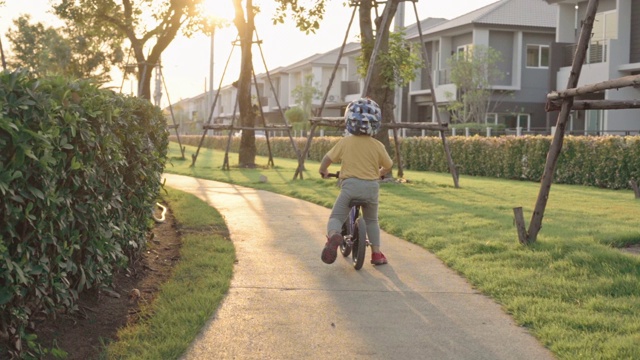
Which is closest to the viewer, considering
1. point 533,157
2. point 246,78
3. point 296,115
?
point 533,157

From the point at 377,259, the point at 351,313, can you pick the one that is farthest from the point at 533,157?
the point at 351,313

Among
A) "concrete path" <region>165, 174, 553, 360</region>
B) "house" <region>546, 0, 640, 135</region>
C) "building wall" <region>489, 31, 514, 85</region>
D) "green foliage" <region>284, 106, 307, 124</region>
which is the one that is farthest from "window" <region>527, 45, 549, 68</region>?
"concrete path" <region>165, 174, 553, 360</region>

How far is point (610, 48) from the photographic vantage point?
3138cm

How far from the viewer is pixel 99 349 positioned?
527cm

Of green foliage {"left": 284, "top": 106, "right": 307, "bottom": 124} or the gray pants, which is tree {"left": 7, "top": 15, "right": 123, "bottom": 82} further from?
the gray pants

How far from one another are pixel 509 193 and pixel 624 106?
908 centimetres

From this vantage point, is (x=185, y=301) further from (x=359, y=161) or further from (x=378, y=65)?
(x=378, y=65)

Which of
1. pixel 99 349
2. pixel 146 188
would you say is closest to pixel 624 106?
pixel 146 188

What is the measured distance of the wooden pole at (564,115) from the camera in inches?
336

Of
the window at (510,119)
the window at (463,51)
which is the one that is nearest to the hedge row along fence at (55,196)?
the window at (463,51)

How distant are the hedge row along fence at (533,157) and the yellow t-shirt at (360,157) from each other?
38.2ft

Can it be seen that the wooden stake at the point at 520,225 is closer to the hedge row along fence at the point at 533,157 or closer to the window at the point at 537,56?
the hedge row along fence at the point at 533,157

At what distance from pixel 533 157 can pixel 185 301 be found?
57.4ft

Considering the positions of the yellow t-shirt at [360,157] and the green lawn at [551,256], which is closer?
the green lawn at [551,256]
